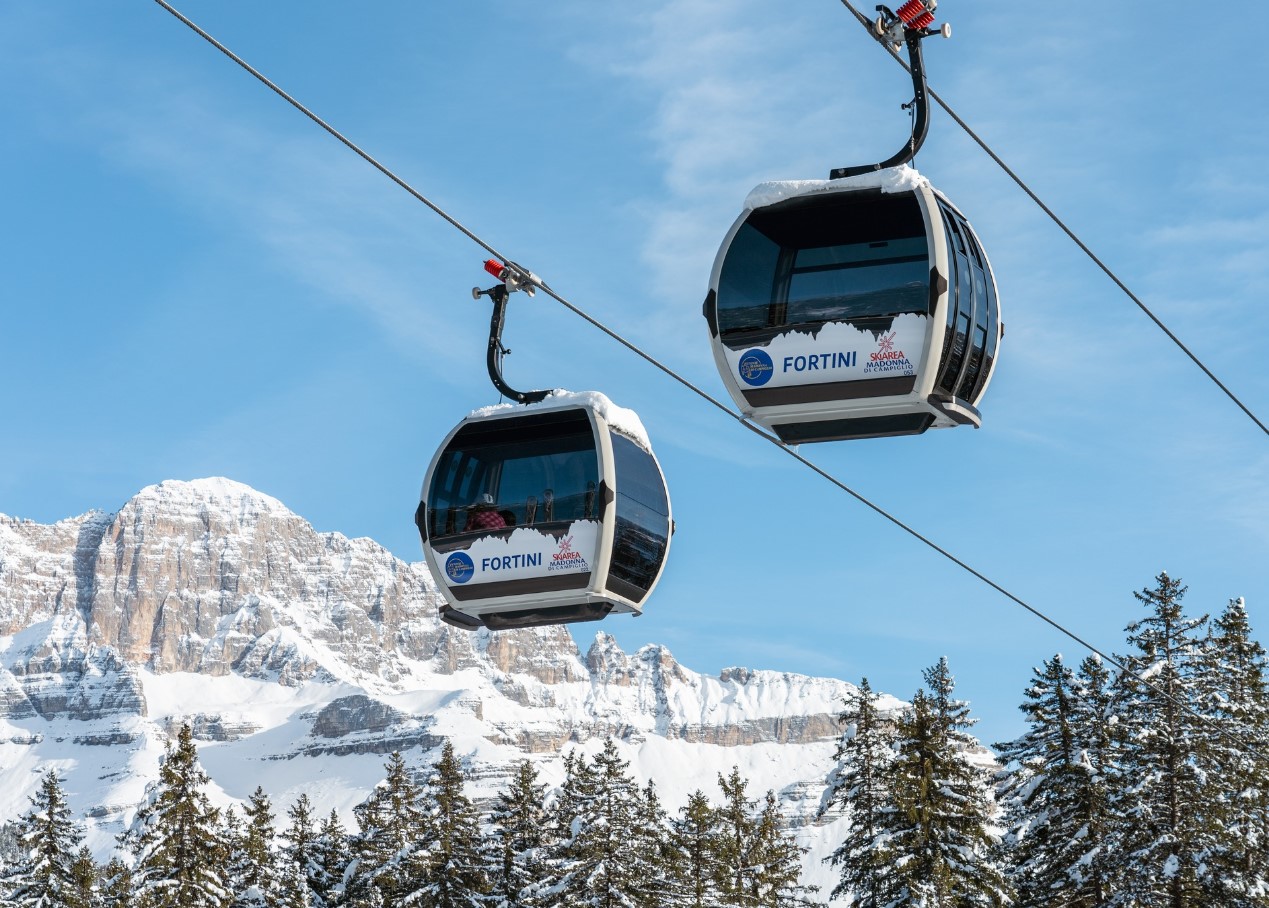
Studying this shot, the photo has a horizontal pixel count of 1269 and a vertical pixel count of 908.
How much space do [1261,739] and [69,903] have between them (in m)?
33.9

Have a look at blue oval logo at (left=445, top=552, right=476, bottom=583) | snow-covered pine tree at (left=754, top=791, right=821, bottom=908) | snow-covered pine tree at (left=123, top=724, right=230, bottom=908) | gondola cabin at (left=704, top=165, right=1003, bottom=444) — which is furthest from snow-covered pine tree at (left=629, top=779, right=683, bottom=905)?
gondola cabin at (left=704, top=165, right=1003, bottom=444)

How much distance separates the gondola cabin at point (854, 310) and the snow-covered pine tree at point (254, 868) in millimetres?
45560

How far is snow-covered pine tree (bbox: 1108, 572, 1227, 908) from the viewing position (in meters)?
40.2

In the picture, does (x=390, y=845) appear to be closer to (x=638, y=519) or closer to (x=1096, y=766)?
(x=1096, y=766)

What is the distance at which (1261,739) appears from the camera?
4550 centimetres

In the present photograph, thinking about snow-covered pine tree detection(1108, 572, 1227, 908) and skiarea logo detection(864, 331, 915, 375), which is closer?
skiarea logo detection(864, 331, 915, 375)

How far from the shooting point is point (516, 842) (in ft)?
168

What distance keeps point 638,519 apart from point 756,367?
11.0 feet

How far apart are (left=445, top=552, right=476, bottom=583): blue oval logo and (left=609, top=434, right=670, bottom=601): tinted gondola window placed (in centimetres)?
→ 150

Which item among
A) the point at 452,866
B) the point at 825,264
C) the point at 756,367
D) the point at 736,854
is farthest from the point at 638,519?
the point at 736,854

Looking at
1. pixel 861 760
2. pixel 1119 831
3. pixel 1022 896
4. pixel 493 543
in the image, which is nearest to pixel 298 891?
pixel 861 760

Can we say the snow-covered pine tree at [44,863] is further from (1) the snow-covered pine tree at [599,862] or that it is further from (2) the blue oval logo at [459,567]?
(2) the blue oval logo at [459,567]

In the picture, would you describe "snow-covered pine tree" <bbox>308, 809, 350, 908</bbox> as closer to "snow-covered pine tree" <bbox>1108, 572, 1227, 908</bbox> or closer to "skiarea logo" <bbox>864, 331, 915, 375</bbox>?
"snow-covered pine tree" <bbox>1108, 572, 1227, 908</bbox>

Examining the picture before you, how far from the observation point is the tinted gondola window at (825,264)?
16.1 m
